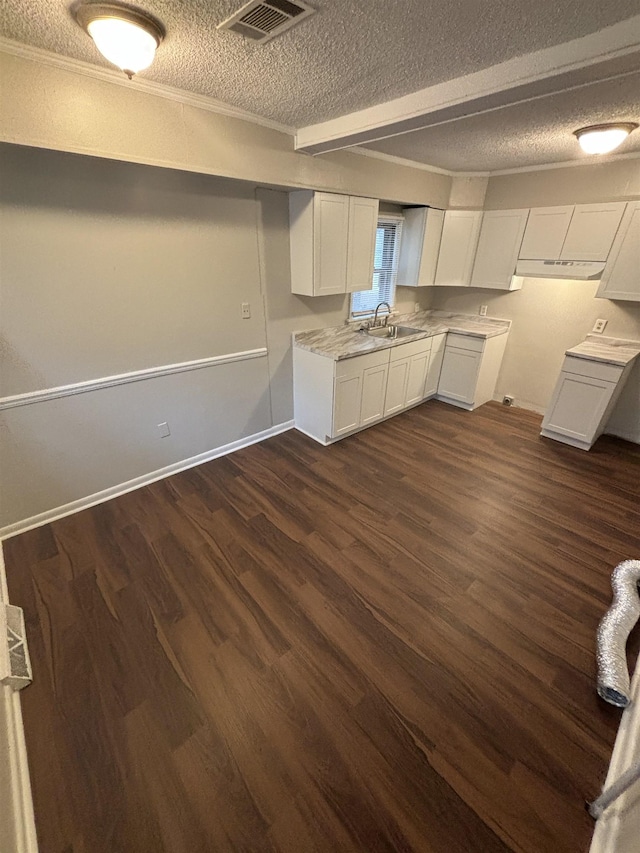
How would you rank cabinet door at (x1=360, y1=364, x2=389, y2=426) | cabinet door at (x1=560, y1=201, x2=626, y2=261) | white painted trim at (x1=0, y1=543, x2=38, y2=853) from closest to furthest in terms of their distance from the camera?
white painted trim at (x1=0, y1=543, x2=38, y2=853) < cabinet door at (x1=560, y1=201, x2=626, y2=261) < cabinet door at (x1=360, y1=364, x2=389, y2=426)

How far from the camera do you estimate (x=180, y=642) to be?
5.52 feet

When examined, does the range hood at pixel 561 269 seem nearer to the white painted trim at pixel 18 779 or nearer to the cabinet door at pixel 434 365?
the cabinet door at pixel 434 365

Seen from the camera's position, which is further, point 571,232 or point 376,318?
point 376,318

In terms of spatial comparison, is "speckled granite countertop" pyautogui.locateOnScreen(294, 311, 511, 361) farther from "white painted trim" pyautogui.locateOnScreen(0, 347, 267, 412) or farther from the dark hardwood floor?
the dark hardwood floor

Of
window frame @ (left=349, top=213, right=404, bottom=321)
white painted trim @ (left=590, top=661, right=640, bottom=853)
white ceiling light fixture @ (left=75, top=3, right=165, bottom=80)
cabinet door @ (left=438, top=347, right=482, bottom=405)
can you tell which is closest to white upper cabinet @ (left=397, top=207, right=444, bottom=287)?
window frame @ (left=349, top=213, right=404, bottom=321)

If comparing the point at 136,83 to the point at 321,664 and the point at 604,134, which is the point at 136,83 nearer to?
the point at 604,134

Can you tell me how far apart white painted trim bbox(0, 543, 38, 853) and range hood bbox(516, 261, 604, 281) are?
4765mm

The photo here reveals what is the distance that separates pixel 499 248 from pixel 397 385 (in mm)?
1842

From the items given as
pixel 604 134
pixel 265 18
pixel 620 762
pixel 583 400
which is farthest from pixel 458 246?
pixel 620 762

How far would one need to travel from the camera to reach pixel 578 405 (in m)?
3.27

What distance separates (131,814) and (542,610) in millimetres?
1987

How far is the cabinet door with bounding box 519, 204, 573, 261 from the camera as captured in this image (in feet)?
10.7

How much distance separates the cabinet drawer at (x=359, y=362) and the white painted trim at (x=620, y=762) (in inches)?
99.4

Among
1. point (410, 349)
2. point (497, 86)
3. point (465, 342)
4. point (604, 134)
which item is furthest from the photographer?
point (465, 342)
